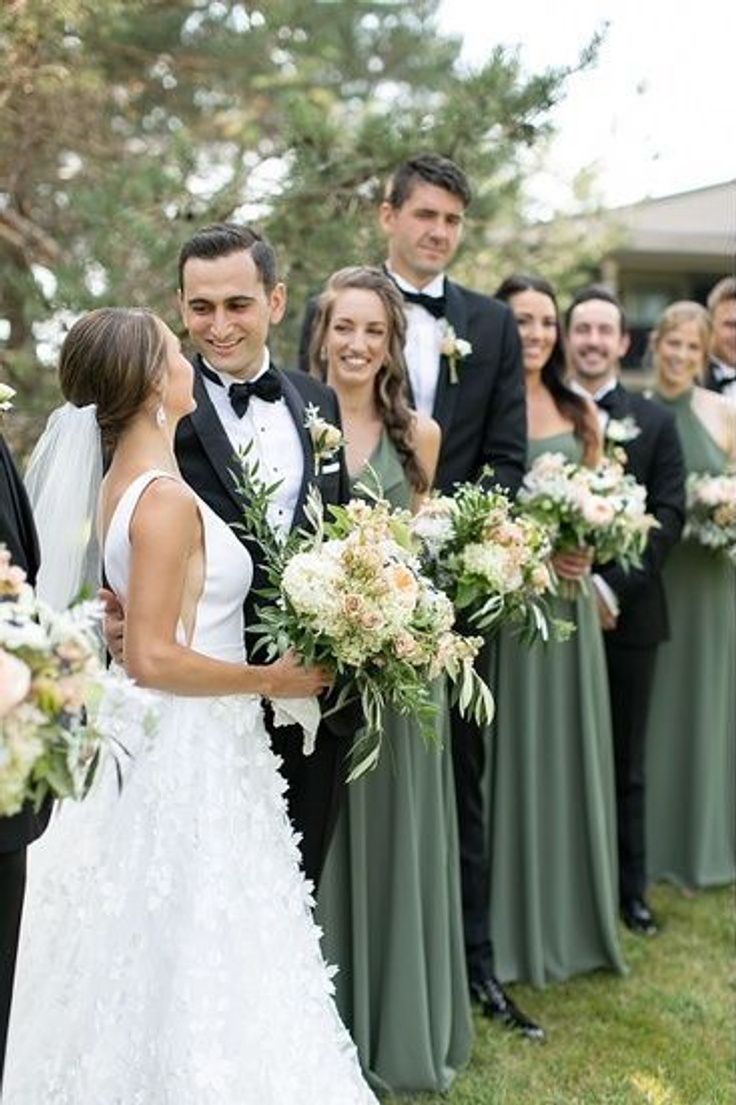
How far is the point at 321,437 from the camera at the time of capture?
392cm

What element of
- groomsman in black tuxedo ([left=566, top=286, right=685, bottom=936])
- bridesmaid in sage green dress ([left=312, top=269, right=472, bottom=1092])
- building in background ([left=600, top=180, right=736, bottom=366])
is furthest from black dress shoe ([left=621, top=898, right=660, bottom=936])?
building in background ([left=600, top=180, right=736, bottom=366])

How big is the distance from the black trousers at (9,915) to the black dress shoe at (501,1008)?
2379 mm

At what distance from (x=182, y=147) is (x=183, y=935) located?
5.23m

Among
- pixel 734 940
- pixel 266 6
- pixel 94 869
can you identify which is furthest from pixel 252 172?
pixel 94 869

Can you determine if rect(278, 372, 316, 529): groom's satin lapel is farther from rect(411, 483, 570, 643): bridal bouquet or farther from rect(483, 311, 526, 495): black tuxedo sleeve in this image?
rect(483, 311, 526, 495): black tuxedo sleeve

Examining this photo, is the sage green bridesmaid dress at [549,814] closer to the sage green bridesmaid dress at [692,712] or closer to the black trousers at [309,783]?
the sage green bridesmaid dress at [692,712]

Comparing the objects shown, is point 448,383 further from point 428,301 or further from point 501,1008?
point 501,1008

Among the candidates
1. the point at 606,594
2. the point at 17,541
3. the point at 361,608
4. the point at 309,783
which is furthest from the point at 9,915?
the point at 606,594

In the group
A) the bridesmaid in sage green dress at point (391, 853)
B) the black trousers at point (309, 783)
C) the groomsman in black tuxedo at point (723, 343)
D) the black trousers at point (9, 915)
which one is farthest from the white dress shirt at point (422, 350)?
the black trousers at point (9, 915)

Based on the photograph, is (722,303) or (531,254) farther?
(531,254)

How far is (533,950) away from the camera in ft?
17.2

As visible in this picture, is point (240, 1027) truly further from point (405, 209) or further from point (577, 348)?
point (577, 348)

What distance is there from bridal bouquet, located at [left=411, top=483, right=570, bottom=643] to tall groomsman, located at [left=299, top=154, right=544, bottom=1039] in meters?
0.83

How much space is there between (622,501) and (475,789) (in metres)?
1.20
